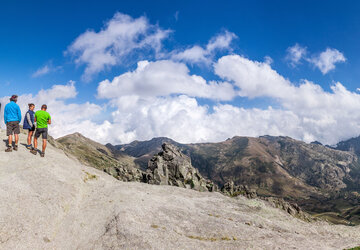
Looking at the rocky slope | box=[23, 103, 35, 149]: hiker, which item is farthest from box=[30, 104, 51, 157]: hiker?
the rocky slope

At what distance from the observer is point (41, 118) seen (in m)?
29.2

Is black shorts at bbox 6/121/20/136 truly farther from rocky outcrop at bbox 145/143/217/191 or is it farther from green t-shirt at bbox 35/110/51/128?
rocky outcrop at bbox 145/143/217/191

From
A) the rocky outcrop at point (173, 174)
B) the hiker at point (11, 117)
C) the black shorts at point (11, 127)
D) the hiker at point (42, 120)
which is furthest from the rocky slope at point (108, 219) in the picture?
the rocky outcrop at point (173, 174)

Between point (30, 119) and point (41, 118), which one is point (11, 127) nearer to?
point (30, 119)

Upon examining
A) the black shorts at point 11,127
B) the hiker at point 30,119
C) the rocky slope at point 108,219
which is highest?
the hiker at point 30,119

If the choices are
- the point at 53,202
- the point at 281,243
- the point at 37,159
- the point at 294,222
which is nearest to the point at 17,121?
the point at 37,159

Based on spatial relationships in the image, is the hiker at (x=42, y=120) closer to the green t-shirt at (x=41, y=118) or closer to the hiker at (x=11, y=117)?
the green t-shirt at (x=41, y=118)

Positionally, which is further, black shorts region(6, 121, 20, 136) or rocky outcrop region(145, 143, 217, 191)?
rocky outcrop region(145, 143, 217, 191)

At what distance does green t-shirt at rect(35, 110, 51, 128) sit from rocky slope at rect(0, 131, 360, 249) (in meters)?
4.26

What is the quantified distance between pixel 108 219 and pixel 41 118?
623 inches

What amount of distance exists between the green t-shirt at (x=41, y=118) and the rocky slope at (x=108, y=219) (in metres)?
4.26

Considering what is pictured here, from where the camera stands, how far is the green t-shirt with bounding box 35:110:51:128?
2912cm

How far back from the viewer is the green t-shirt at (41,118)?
95.6 ft

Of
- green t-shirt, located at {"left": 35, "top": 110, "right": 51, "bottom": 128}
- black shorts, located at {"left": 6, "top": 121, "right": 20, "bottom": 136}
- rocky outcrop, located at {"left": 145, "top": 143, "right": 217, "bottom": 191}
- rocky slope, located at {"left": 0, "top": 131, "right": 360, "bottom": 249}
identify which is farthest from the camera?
rocky outcrop, located at {"left": 145, "top": 143, "right": 217, "bottom": 191}
